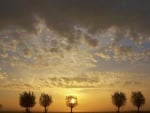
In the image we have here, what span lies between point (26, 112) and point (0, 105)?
48154 millimetres

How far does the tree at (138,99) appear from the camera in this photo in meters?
131

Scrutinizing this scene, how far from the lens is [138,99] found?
5217 inches

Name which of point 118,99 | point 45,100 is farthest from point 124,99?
point 45,100

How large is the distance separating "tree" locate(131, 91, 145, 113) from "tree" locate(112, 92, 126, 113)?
417cm

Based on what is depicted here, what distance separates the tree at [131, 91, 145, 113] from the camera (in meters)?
131

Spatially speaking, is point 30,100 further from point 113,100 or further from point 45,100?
point 113,100

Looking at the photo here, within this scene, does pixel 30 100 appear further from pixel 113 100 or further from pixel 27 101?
pixel 113 100

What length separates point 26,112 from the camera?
377 ft

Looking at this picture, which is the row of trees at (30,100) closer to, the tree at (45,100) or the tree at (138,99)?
the tree at (45,100)

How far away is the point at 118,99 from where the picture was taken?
131 metres

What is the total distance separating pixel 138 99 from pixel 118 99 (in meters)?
8.44

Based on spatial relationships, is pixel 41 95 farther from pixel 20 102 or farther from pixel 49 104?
pixel 20 102

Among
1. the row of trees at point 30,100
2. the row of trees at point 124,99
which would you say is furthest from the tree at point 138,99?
the row of trees at point 30,100

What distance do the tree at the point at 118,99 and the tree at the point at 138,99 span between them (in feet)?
13.7
